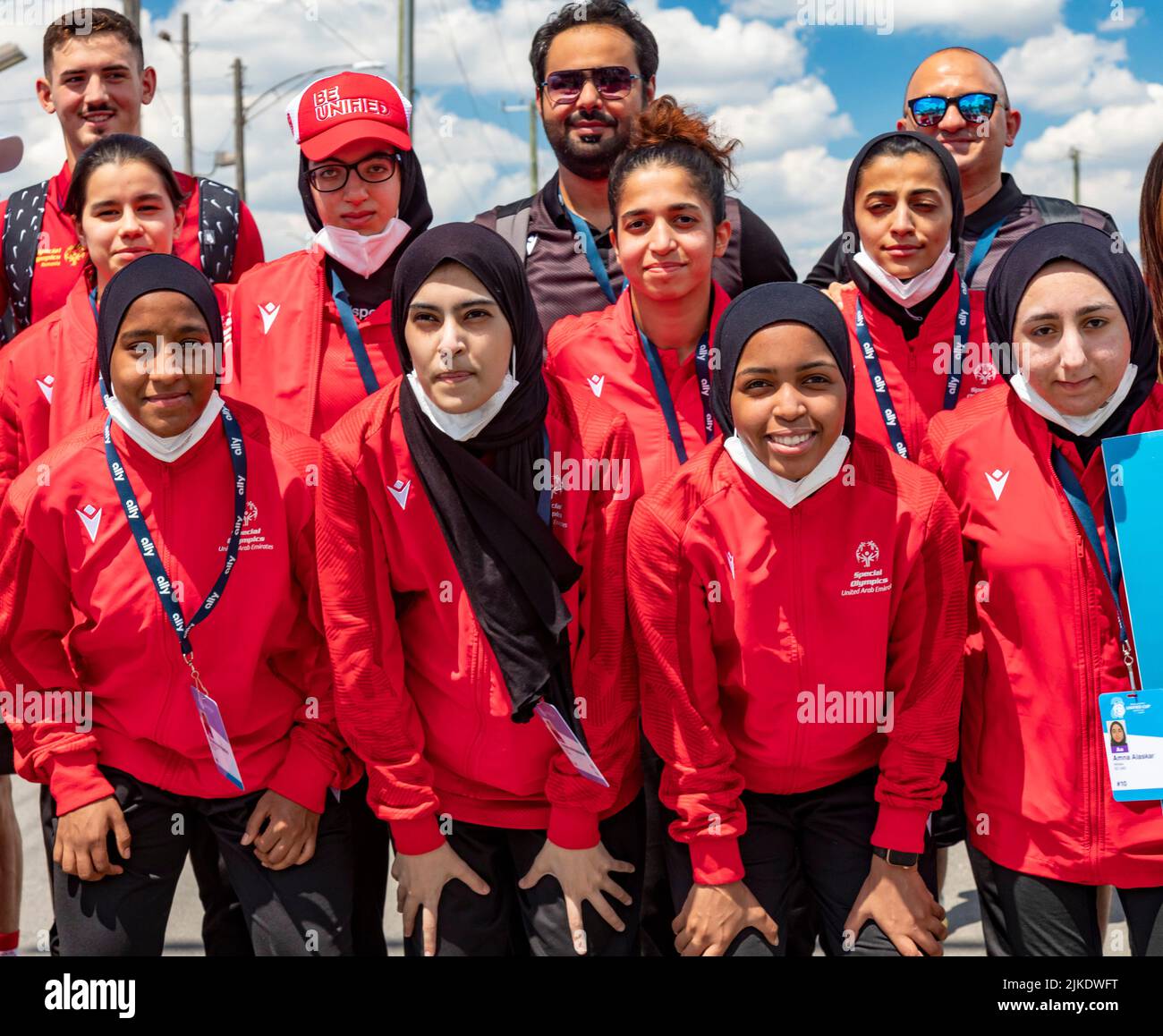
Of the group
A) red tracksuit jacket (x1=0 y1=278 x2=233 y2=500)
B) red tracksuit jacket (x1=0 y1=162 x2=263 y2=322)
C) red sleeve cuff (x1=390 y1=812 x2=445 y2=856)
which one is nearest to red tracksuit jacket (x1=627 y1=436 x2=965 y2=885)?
red sleeve cuff (x1=390 y1=812 x2=445 y2=856)

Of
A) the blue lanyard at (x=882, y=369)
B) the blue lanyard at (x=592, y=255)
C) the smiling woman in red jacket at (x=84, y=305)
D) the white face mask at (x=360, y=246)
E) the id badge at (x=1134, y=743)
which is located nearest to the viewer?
the id badge at (x=1134, y=743)

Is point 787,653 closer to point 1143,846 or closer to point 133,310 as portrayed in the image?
point 1143,846

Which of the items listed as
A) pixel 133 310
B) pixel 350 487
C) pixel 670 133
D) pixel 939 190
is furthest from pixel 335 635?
pixel 939 190

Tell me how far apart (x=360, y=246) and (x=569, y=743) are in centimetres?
202

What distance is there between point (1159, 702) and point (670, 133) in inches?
102

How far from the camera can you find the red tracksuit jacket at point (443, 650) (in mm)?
3588

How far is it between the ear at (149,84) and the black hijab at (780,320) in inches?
148

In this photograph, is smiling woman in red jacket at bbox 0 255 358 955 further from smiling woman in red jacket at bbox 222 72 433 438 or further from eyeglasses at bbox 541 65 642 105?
eyeglasses at bbox 541 65 642 105

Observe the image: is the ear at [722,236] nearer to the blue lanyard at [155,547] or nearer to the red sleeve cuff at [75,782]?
the blue lanyard at [155,547]

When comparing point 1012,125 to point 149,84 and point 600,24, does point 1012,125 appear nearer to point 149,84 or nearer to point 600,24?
point 600,24

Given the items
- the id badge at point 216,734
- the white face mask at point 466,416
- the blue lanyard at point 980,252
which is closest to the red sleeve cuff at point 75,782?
the id badge at point 216,734

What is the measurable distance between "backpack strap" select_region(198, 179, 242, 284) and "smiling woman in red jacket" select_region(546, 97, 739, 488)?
1.70 metres

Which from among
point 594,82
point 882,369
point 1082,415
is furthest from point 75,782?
point 594,82

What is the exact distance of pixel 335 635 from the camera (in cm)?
358
